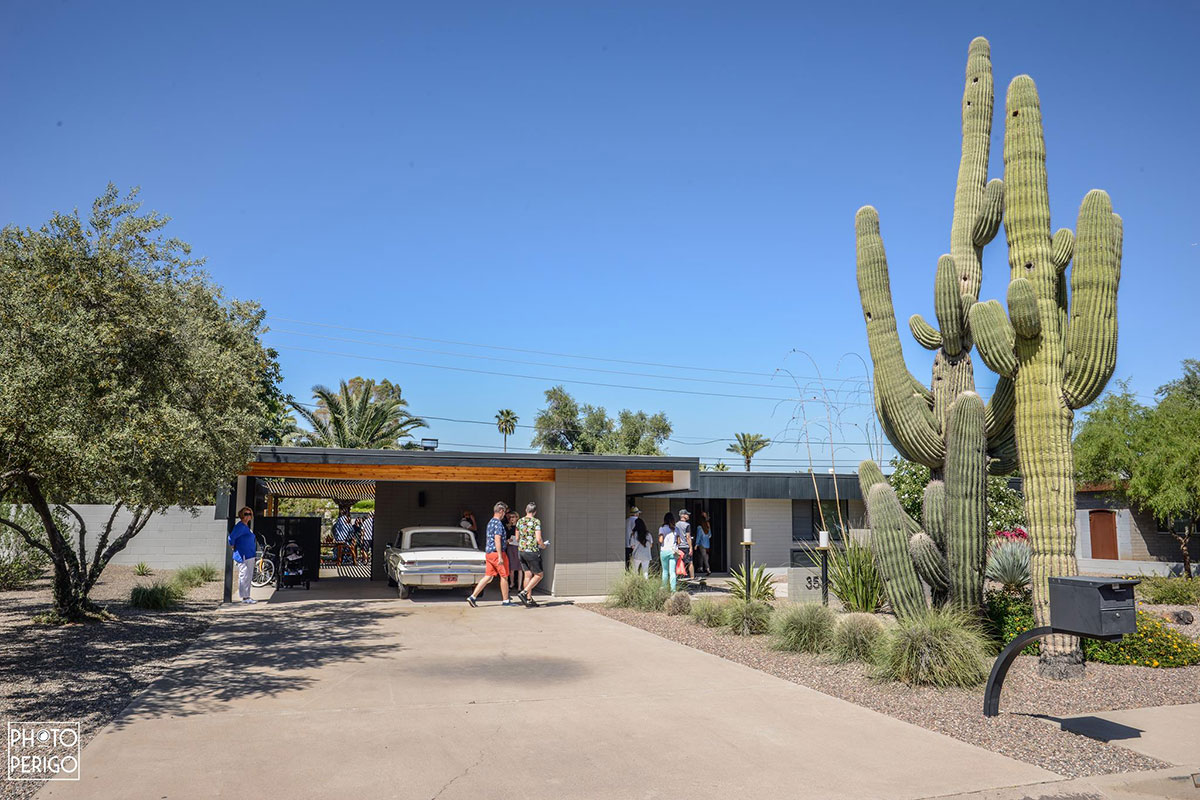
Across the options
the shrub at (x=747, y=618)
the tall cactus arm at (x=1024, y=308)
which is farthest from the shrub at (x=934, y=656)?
the tall cactus arm at (x=1024, y=308)

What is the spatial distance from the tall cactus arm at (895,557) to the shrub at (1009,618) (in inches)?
47.4

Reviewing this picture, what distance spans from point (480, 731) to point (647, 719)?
145cm

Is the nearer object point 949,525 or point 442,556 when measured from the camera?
point 949,525

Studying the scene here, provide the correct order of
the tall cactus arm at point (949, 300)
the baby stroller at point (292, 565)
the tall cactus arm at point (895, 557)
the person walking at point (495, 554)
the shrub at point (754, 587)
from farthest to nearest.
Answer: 1. the baby stroller at point (292, 565)
2. the person walking at point (495, 554)
3. the shrub at point (754, 587)
4. the tall cactus arm at point (949, 300)
5. the tall cactus arm at point (895, 557)

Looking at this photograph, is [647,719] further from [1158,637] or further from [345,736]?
[1158,637]

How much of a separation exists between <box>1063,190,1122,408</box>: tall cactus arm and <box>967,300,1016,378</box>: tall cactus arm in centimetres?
58

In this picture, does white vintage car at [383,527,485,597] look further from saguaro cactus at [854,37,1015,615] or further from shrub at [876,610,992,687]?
shrub at [876,610,992,687]

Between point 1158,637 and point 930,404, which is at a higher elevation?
point 930,404

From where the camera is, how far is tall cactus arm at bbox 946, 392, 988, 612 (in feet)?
31.6

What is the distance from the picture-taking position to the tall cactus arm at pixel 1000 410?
10.3 metres

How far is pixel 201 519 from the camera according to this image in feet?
78.2

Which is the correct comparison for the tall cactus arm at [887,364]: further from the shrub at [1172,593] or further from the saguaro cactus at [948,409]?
the shrub at [1172,593]

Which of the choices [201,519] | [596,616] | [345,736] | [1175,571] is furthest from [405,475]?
[1175,571]

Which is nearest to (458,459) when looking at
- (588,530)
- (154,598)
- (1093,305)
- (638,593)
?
(588,530)
